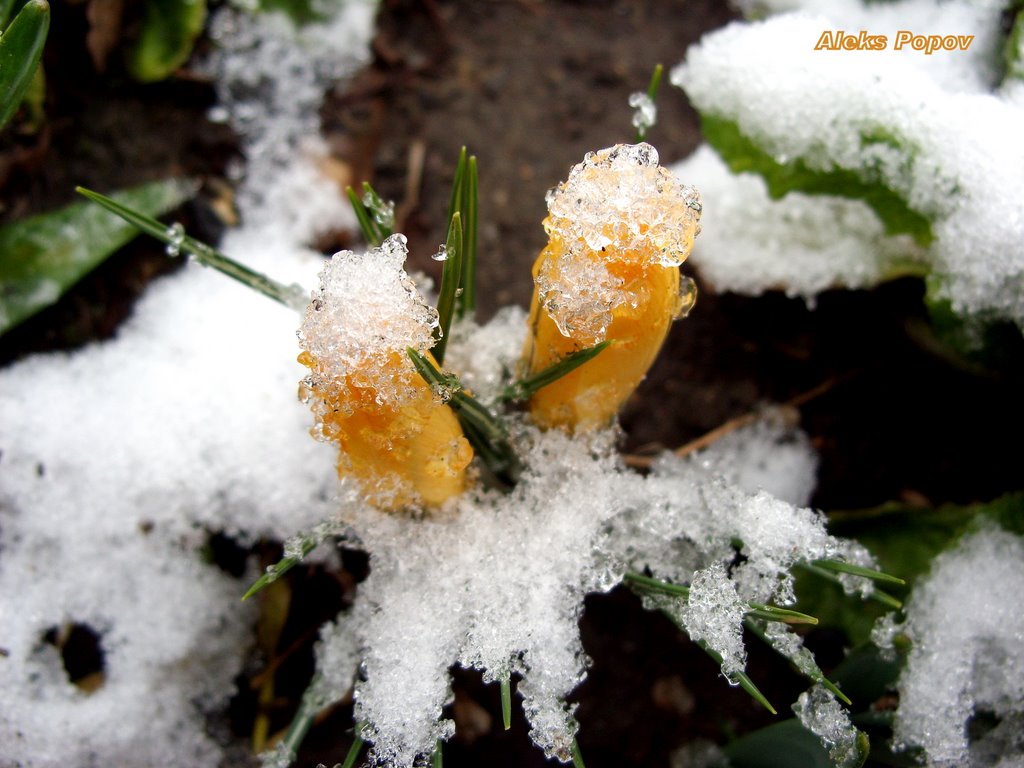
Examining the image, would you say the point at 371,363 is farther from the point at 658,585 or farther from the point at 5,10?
the point at 5,10

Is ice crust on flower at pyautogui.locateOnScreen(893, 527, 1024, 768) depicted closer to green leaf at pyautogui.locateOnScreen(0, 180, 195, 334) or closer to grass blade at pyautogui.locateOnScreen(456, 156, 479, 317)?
grass blade at pyautogui.locateOnScreen(456, 156, 479, 317)

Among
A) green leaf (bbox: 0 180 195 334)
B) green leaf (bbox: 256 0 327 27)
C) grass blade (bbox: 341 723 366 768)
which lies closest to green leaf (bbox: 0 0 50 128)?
green leaf (bbox: 0 180 195 334)

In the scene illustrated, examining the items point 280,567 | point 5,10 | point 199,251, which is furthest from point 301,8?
point 280,567

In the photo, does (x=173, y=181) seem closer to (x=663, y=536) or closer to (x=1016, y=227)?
(x=663, y=536)

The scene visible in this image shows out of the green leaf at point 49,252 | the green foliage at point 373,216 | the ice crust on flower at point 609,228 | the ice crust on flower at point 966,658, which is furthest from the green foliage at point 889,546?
the green leaf at point 49,252

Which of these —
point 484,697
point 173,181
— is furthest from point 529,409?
point 173,181

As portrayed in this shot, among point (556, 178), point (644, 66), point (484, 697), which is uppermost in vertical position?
point (644, 66)
